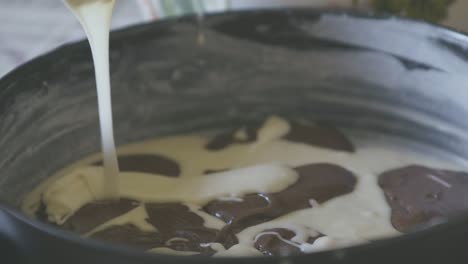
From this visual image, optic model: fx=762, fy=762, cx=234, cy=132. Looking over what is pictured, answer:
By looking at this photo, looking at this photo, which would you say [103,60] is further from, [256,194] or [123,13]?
[123,13]

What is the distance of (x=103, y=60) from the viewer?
0.65m

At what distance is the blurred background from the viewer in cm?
81

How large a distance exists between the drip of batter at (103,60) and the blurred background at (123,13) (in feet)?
0.59

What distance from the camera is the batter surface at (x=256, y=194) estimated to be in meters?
0.62

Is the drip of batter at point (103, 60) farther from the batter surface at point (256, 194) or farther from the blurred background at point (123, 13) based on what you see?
the blurred background at point (123, 13)

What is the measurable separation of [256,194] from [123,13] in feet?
1.47

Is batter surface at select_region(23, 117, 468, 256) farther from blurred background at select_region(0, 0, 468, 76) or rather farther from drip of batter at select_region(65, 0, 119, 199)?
blurred background at select_region(0, 0, 468, 76)

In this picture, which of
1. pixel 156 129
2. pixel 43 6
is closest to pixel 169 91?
pixel 156 129

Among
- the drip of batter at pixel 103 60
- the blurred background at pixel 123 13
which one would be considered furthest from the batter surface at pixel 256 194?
the blurred background at pixel 123 13

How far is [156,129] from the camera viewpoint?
0.79 meters

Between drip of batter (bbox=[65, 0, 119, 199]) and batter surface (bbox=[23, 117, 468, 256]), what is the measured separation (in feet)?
0.05

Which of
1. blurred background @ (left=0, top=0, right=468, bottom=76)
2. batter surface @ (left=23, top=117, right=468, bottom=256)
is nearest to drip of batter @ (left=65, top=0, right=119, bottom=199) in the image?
batter surface @ (left=23, top=117, right=468, bottom=256)

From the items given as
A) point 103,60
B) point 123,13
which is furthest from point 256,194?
point 123,13

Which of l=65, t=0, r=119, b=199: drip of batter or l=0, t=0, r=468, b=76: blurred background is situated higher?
l=0, t=0, r=468, b=76: blurred background
